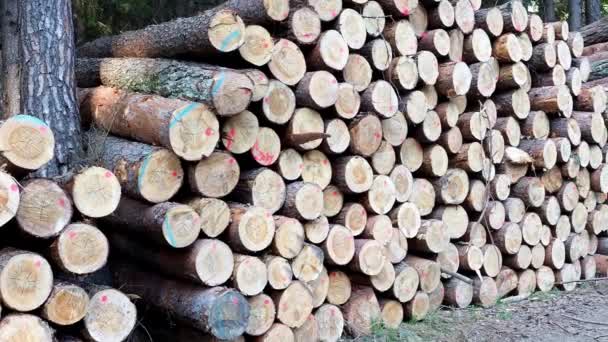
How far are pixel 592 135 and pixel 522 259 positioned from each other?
1.48 metres

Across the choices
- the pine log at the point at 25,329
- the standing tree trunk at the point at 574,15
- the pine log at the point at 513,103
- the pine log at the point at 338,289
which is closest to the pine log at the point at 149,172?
the pine log at the point at 25,329

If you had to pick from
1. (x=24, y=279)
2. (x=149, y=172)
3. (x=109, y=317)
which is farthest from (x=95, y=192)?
(x=109, y=317)

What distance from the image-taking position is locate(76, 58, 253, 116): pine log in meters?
3.67

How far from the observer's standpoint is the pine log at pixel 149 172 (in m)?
3.56

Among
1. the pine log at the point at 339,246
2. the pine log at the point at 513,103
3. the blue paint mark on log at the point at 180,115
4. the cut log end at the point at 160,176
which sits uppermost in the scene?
the pine log at the point at 513,103

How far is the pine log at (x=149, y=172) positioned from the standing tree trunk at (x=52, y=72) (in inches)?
27.9

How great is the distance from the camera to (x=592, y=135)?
20.2 ft

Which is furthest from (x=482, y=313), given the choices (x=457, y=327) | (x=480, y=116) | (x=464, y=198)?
(x=480, y=116)

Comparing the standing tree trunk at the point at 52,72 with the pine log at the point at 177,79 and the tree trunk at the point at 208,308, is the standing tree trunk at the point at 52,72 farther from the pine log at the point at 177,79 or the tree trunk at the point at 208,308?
the tree trunk at the point at 208,308

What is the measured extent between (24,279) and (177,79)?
1654 mm

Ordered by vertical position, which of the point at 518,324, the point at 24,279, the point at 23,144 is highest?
the point at 23,144

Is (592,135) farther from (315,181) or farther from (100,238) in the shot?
(100,238)

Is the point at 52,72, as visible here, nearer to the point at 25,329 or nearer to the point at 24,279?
the point at 24,279

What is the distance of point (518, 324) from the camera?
5039 mm
